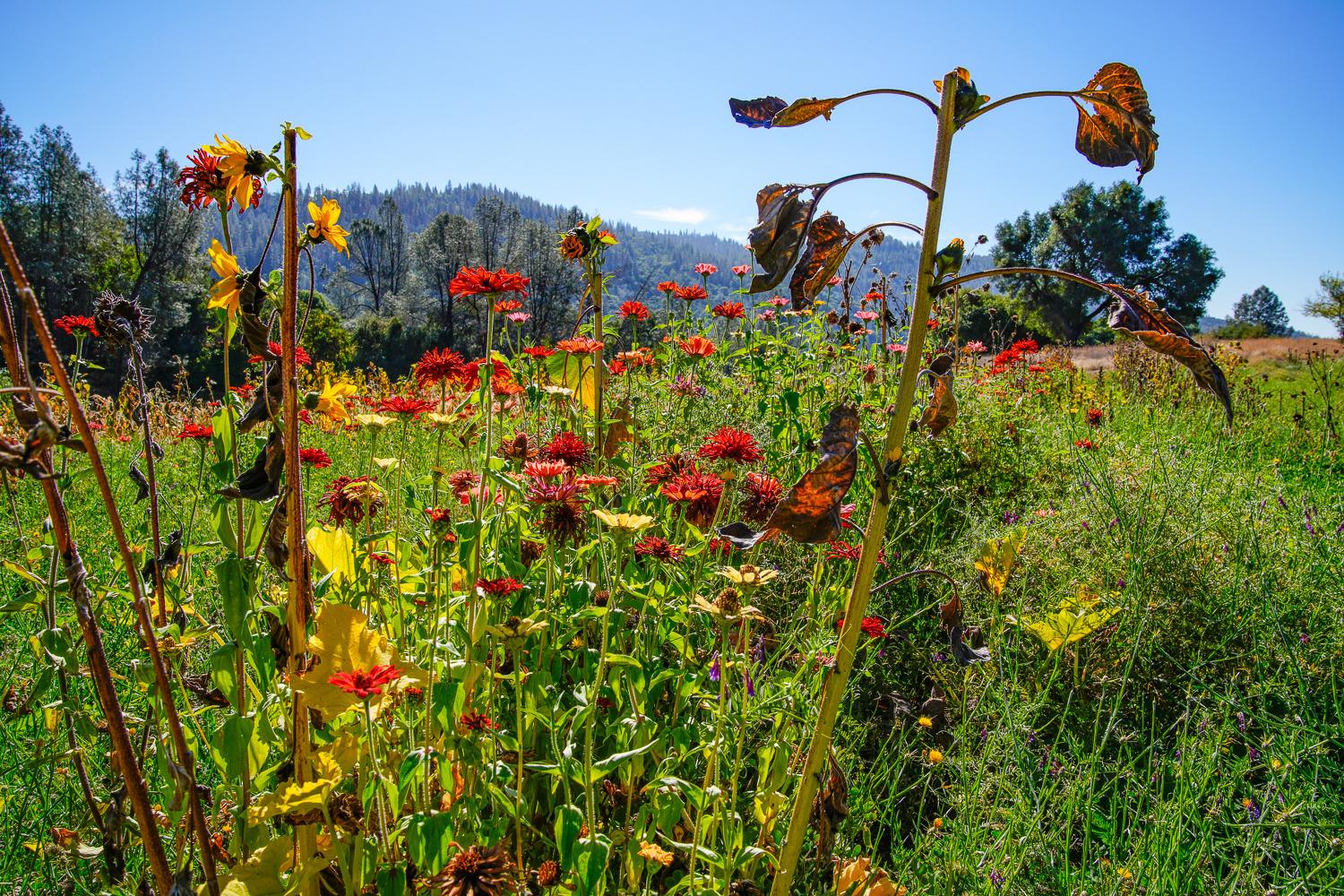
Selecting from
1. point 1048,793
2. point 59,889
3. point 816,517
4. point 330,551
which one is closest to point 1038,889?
point 1048,793

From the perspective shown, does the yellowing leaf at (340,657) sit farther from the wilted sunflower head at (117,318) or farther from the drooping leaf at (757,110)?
the drooping leaf at (757,110)

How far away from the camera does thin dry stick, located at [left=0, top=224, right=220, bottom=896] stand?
60cm

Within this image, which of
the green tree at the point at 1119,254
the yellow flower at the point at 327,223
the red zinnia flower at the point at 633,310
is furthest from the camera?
the green tree at the point at 1119,254

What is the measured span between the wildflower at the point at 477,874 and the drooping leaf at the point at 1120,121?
1090 mm

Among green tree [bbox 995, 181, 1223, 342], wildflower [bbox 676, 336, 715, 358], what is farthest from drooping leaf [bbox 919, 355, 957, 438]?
green tree [bbox 995, 181, 1223, 342]

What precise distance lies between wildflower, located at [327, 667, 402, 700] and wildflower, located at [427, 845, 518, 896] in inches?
10.6

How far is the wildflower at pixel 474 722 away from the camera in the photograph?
128 cm

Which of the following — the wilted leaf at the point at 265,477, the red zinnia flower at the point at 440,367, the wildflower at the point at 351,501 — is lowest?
the wildflower at the point at 351,501

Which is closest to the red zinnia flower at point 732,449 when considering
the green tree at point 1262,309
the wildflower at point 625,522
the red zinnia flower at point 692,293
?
the wildflower at point 625,522

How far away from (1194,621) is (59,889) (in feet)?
9.41

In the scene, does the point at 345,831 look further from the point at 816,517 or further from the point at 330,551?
the point at 816,517

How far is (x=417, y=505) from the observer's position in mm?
1528

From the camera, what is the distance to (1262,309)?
55031 mm

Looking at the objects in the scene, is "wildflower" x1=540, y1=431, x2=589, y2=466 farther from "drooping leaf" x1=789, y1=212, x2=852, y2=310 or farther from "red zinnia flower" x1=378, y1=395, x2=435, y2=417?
"drooping leaf" x1=789, y1=212, x2=852, y2=310
